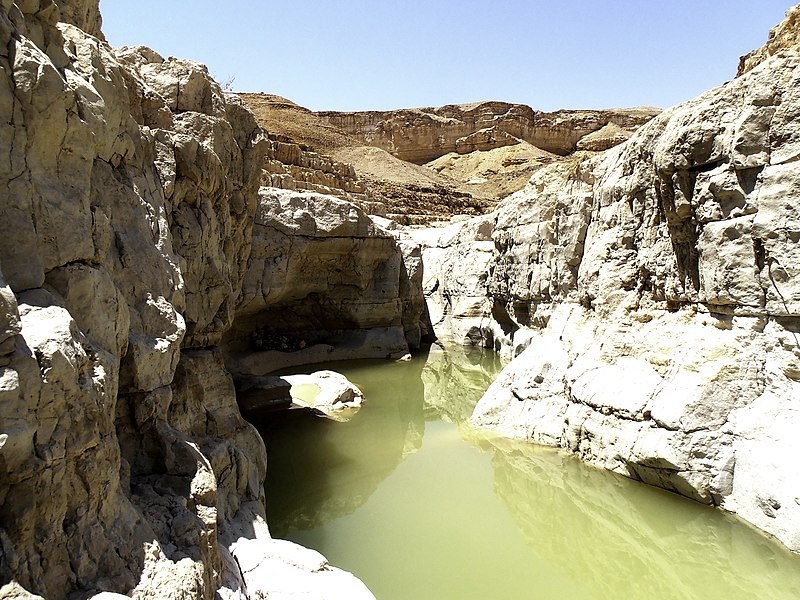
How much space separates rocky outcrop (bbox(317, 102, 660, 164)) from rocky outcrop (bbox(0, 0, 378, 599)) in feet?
159

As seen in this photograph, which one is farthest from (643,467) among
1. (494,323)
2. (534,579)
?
(494,323)

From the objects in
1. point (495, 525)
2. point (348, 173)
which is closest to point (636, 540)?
point (495, 525)

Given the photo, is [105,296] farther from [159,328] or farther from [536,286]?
[536,286]

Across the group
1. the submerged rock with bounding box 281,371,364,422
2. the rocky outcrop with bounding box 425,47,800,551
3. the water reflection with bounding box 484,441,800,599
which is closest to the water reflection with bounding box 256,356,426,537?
the submerged rock with bounding box 281,371,364,422

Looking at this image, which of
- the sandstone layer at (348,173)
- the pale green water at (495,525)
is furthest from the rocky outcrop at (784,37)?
the sandstone layer at (348,173)

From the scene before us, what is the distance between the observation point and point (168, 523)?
3.29 meters

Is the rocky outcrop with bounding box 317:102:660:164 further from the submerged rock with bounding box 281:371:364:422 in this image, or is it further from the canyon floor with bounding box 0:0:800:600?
the submerged rock with bounding box 281:371:364:422

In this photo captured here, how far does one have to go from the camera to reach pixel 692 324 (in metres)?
6.62

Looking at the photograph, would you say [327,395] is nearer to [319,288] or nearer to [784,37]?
[319,288]

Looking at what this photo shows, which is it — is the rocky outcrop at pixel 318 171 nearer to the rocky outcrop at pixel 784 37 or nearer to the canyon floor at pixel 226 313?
the canyon floor at pixel 226 313

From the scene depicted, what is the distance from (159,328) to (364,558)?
9.93 feet

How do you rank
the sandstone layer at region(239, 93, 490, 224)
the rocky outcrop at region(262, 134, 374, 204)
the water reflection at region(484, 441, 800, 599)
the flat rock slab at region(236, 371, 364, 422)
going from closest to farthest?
the water reflection at region(484, 441, 800, 599), the flat rock slab at region(236, 371, 364, 422), the rocky outcrop at region(262, 134, 374, 204), the sandstone layer at region(239, 93, 490, 224)

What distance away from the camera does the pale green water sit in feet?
15.7

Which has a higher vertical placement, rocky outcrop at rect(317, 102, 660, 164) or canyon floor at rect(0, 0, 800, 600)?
rocky outcrop at rect(317, 102, 660, 164)
